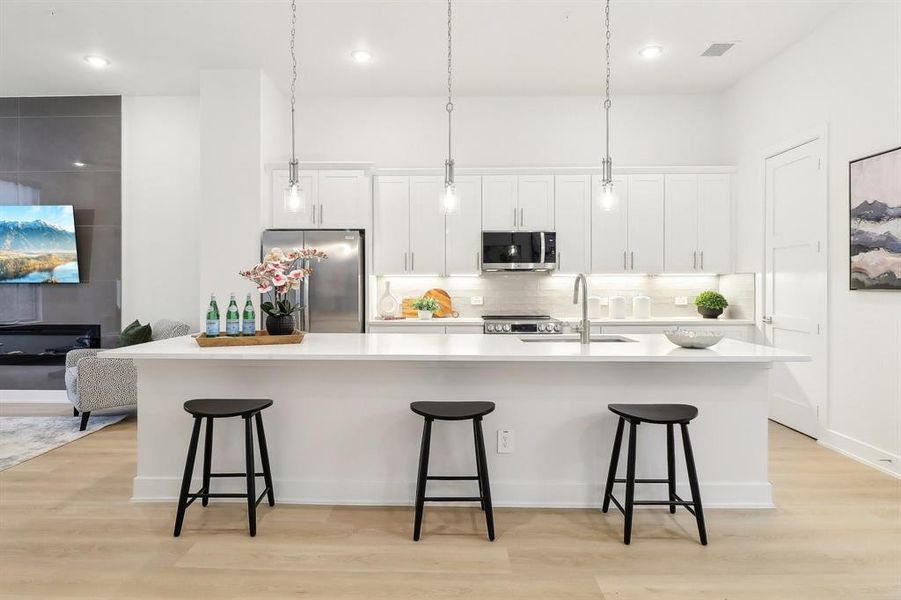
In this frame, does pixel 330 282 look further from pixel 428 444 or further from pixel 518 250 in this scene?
pixel 428 444

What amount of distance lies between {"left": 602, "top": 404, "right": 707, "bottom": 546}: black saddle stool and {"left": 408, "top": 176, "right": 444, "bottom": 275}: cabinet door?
9.51ft

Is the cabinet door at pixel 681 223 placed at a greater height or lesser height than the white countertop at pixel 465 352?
greater

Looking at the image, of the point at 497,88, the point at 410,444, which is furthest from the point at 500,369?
the point at 497,88

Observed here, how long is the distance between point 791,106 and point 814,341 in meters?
2.00

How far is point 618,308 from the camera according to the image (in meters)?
5.08

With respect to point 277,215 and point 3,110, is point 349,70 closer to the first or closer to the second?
point 277,215

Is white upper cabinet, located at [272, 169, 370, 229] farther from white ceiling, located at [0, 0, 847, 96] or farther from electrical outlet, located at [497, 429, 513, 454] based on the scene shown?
electrical outlet, located at [497, 429, 513, 454]

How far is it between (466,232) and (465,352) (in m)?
2.77

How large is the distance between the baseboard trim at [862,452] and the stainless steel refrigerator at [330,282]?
3.93 metres

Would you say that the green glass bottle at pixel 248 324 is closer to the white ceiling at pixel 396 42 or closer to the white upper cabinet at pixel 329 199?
the white upper cabinet at pixel 329 199

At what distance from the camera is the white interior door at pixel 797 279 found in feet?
13.0

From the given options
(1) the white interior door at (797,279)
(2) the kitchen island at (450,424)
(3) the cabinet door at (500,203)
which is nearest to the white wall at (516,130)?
(3) the cabinet door at (500,203)

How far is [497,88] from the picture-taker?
5.28m

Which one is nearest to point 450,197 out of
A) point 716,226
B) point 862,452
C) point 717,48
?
point 717,48
